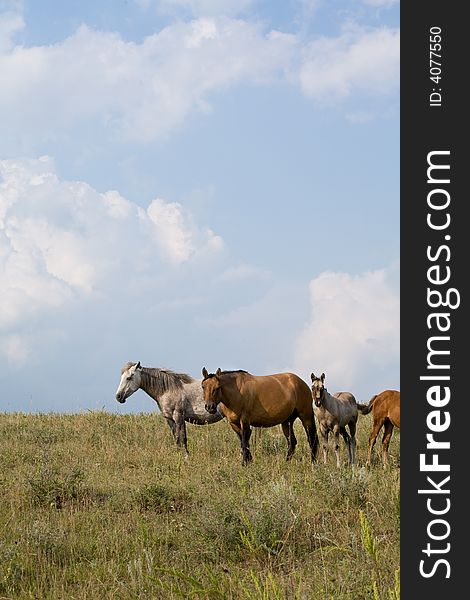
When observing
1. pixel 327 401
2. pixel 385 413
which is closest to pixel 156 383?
pixel 327 401

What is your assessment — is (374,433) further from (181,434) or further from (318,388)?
(181,434)

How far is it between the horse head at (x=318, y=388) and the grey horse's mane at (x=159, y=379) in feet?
13.5

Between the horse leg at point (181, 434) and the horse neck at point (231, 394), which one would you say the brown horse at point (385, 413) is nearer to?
the horse neck at point (231, 394)

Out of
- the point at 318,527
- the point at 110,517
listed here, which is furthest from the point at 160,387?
the point at 318,527

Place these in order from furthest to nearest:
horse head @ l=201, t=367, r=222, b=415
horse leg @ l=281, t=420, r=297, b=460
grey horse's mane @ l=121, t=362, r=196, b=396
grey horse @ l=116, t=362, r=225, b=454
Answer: grey horse's mane @ l=121, t=362, r=196, b=396 → grey horse @ l=116, t=362, r=225, b=454 → horse leg @ l=281, t=420, r=297, b=460 → horse head @ l=201, t=367, r=222, b=415

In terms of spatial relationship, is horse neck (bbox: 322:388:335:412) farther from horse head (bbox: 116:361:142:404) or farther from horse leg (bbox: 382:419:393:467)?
horse head (bbox: 116:361:142:404)

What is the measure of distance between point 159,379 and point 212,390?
3237 millimetres

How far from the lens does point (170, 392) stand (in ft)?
55.1

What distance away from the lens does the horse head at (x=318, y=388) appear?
13.9 m

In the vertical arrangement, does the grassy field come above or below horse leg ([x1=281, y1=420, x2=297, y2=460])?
below

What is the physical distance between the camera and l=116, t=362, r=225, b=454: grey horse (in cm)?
1664

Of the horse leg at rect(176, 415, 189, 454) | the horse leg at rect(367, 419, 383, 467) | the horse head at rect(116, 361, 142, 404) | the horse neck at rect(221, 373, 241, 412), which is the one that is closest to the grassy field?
the horse leg at rect(367, 419, 383, 467)

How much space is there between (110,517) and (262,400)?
18.0ft

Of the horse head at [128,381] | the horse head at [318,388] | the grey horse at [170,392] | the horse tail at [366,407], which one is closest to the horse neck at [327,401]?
the horse head at [318,388]
